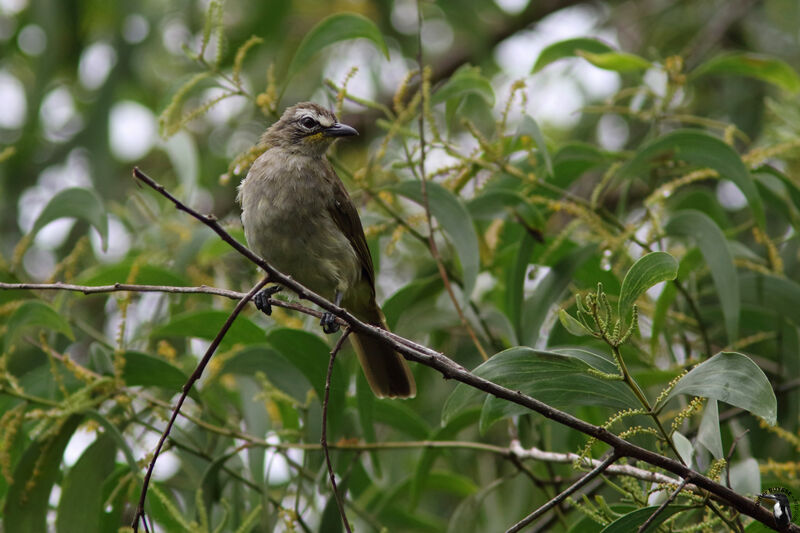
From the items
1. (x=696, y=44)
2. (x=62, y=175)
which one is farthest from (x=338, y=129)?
(x=62, y=175)

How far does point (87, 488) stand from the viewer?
11.3ft

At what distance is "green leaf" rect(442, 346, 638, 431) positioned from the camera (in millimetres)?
2430

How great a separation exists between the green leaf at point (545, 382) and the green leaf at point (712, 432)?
0.22m

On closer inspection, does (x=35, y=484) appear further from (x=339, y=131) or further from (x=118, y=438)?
(x=339, y=131)

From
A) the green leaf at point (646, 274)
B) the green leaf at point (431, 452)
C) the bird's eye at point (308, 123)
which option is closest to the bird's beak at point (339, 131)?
the bird's eye at point (308, 123)

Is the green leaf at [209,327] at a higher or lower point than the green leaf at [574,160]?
lower

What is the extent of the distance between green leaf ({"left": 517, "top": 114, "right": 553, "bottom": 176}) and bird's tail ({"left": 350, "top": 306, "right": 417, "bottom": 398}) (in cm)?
97

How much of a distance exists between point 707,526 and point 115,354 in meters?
2.16

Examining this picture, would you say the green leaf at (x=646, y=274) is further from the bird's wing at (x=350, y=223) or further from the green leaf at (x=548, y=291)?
the bird's wing at (x=350, y=223)

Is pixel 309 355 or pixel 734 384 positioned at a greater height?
pixel 309 355

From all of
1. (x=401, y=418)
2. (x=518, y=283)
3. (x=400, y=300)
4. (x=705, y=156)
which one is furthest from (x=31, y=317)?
(x=705, y=156)

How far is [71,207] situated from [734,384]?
275 cm

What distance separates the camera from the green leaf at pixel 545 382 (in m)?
2.43

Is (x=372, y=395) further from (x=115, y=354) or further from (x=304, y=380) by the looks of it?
(x=115, y=354)
